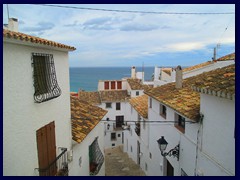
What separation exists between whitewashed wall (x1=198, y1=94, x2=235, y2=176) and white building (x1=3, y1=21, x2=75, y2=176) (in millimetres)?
4509

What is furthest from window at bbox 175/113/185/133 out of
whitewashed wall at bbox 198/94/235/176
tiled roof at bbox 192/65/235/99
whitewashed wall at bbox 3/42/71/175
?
whitewashed wall at bbox 3/42/71/175

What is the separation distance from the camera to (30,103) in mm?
5145

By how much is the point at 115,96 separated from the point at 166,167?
2414 centimetres

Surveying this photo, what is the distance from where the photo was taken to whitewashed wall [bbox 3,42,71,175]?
431 centimetres

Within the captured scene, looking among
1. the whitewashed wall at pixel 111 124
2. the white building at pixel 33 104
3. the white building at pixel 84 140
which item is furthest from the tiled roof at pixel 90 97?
the white building at pixel 33 104

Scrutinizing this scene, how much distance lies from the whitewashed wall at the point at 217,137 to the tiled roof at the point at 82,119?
4.41 metres

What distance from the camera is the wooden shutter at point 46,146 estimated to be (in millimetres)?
5656

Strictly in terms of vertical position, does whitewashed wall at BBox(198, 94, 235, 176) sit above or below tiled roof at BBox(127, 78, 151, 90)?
below

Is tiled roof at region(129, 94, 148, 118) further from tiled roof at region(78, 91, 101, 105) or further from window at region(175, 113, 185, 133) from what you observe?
tiled roof at region(78, 91, 101, 105)

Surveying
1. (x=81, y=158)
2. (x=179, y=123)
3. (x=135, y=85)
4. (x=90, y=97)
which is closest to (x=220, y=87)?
(x=179, y=123)

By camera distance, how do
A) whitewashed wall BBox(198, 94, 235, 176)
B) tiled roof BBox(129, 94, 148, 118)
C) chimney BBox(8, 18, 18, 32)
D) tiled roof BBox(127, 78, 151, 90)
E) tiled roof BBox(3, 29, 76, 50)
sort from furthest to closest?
1. tiled roof BBox(127, 78, 151, 90)
2. tiled roof BBox(129, 94, 148, 118)
3. chimney BBox(8, 18, 18, 32)
4. whitewashed wall BBox(198, 94, 235, 176)
5. tiled roof BBox(3, 29, 76, 50)

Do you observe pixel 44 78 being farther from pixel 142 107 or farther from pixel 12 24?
pixel 142 107

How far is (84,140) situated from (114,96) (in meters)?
25.7
